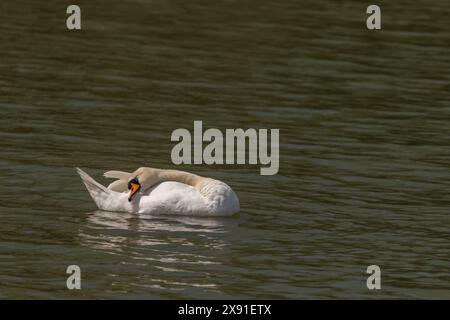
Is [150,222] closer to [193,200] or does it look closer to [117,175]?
[193,200]

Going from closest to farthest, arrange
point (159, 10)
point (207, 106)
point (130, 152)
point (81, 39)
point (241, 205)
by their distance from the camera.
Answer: point (241, 205), point (130, 152), point (207, 106), point (81, 39), point (159, 10)

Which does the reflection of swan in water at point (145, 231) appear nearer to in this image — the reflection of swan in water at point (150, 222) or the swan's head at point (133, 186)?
the reflection of swan in water at point (150, 222)

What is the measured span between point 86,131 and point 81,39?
7483mm

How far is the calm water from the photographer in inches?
632

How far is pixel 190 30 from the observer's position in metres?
31.5

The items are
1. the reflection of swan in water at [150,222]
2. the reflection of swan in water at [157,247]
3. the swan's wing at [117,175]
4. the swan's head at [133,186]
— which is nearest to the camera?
the reflection of swan in water at [157,247]

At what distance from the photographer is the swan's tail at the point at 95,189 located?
18391 millimetres

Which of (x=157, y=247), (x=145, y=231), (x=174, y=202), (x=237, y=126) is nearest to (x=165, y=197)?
(x=174, y=202)

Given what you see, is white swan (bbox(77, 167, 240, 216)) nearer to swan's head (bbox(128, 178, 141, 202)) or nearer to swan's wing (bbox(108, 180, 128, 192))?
swan's head (bbox(128, 178, 141, 202))

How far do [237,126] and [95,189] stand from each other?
5.82 metres

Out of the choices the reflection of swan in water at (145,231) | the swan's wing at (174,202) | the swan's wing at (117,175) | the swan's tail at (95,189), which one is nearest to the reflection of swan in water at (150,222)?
the reflection of swan in water at (145,231)

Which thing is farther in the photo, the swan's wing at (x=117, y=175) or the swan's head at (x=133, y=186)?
the swan's wing at (x=117, y=175)
